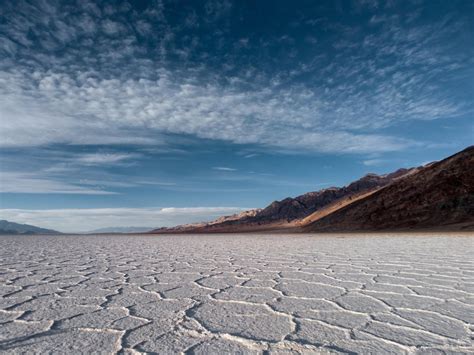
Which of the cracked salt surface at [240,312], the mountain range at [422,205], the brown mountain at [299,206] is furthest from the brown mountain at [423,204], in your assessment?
the cracked salt surface at [240,312]

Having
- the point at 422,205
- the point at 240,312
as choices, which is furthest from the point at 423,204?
the point at 240,312

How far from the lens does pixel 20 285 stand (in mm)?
3486

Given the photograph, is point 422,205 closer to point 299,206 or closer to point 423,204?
point 423,204

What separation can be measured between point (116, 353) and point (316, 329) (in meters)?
1.10

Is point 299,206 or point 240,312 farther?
point 299,206

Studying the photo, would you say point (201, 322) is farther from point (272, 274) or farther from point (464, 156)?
point (464, 156)

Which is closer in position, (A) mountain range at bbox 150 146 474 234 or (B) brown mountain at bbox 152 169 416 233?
(A) mountain range at bbox 150 146 474 234

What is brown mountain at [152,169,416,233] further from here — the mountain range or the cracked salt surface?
the cracked salt surface

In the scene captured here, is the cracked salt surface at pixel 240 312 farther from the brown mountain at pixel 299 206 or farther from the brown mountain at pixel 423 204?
the brown mountain at pixel 299 206

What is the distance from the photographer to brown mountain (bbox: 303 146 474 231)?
21141mm

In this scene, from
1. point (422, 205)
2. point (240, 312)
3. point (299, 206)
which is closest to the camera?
point (240, 312)

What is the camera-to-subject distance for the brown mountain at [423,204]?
69.4 feet

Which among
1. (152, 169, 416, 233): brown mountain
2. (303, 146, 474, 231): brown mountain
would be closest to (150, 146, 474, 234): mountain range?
(303, 146, 474, 231): brown mountain

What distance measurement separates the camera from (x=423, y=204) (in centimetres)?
2300
